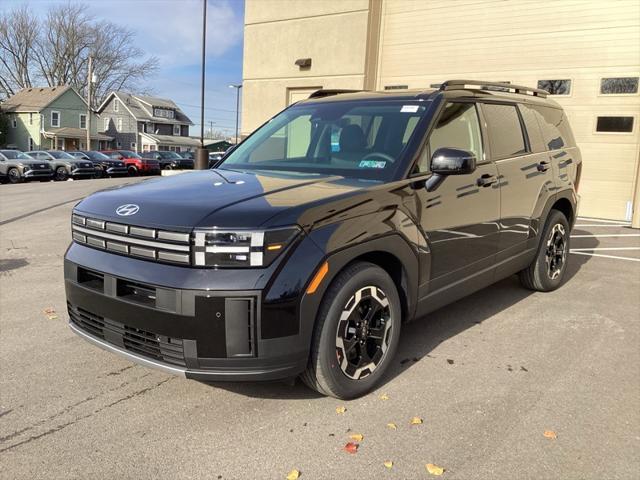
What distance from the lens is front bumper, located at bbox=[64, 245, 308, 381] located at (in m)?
2.71

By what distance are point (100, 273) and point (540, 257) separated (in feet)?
13.9

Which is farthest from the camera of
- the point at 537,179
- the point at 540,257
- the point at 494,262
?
the point at 540,257

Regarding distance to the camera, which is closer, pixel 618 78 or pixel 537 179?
pixel 537 179

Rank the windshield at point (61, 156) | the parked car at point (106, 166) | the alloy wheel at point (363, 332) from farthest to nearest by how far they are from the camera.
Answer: the parked car at point (106, 166) < the windshield at point (61, 156) < the alloy wheel at point (363, 332)

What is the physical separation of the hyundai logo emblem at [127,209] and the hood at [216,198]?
0.02 m

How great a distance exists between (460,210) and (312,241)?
1.57 metres

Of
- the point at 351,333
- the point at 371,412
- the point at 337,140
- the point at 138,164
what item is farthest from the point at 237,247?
the point at 138,164

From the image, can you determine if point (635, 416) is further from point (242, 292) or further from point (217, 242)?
point (217, 242)

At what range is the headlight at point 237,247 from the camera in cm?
271

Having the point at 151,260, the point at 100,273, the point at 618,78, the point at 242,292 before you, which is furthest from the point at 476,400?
the point at 618,78

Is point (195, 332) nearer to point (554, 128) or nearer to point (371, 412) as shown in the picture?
point (371, 412)

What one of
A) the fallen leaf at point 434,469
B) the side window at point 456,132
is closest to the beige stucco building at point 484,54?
the side window at point 456,132

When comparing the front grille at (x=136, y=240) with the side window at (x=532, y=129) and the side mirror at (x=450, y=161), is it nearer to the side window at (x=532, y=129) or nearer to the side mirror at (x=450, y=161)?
the side mirror at (x=450, y=161)

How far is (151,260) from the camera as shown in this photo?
2889mm
